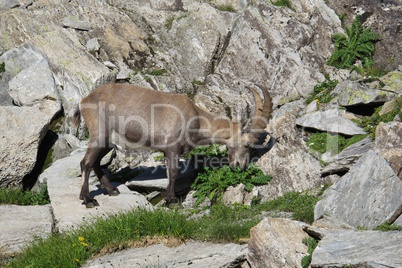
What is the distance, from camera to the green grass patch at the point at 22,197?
12.1 m

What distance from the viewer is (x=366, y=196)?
379 inches

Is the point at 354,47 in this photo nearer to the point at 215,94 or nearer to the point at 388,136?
the point at 215,94

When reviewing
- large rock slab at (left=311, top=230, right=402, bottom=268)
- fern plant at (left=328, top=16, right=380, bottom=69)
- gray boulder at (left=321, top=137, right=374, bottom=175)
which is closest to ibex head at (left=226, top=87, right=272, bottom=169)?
gray boulder at (left=321, top=137, right=374, bottom=175)

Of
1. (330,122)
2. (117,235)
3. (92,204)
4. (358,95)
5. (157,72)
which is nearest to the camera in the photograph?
(117,235)

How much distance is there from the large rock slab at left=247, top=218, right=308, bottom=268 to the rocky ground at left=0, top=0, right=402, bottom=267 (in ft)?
0.06

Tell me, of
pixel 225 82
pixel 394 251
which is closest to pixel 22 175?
pixel 225 82

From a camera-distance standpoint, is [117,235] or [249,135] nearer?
[117,235]

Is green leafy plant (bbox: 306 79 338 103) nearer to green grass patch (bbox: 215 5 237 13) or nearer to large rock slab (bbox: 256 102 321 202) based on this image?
large rock slab (bbox: 256 102 321 202)

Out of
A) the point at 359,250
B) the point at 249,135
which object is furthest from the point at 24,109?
the point at 359,250

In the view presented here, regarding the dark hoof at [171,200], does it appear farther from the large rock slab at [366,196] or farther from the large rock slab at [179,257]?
the large rock slab at [366,196]

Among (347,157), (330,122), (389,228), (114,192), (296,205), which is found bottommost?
(114,192)

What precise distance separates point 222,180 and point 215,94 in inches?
157

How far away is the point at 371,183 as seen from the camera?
9805 mm

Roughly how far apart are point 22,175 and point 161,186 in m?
3.51
